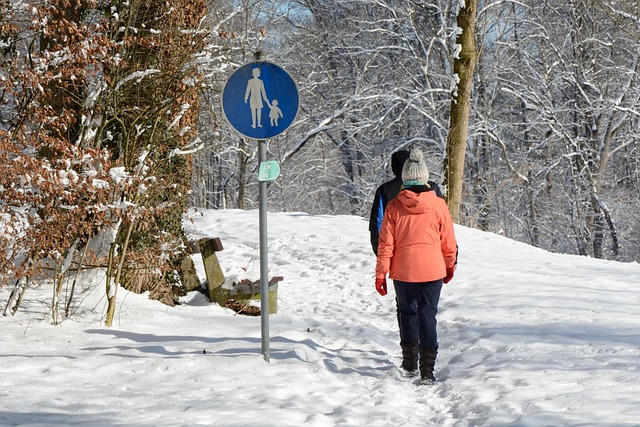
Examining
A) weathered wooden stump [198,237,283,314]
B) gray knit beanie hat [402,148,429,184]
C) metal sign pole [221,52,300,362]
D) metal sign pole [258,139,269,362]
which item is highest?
metal sign pole [221,52,300,362]

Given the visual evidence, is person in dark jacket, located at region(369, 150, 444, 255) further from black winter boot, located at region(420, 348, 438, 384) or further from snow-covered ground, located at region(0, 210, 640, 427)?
black winter boot, located at region(420, 348, 438, 384)

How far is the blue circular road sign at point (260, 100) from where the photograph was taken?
559 cm

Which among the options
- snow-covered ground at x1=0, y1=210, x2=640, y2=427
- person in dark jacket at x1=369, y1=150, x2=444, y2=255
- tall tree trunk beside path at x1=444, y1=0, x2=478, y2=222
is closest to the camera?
snow-covered ground at x1=0, y1=210, x2=640, y2=427

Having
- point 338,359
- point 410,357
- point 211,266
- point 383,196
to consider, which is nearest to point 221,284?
point 211,266

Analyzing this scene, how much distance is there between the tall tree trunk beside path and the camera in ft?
45.5

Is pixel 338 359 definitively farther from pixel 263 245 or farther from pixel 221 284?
pixel 221 284

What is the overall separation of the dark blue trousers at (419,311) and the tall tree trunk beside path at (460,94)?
8.47 m

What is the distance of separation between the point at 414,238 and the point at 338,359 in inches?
55.5

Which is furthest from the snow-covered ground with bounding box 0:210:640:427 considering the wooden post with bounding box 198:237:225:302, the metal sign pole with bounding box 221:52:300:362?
the metal sign pole with bounding box 221:52:300:362

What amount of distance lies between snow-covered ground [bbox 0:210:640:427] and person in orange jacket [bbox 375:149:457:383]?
33 centimetres

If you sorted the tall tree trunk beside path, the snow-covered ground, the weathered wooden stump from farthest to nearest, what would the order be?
the tall tree trunk beside path, the weathered wooden stump, the snow-covered ground

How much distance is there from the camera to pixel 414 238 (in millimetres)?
5785

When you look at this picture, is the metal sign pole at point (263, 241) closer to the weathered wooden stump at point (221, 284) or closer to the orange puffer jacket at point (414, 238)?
the orange puffer jacket at point (414, 238)

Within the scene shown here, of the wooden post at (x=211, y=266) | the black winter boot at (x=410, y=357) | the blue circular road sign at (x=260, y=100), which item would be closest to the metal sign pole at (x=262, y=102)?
the blue circular road sign at (x=260, y=100)
